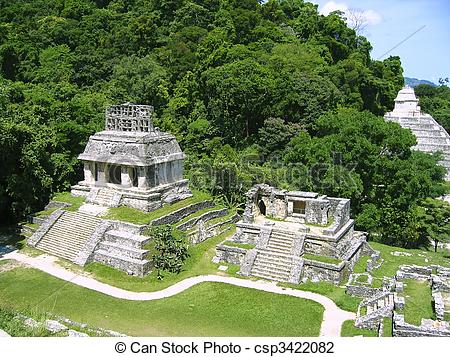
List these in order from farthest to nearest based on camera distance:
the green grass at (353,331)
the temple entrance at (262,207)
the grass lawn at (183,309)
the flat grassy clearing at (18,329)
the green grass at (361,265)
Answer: the temple entrance at (262,207) < the green grass at (361,265) < the grass lawn at (183,309) < the green grass at (353,331) < the flat grassy clearing at (18,329)

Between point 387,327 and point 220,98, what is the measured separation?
22.5 metres

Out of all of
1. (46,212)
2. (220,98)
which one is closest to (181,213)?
(46,212)

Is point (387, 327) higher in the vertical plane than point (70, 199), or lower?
lower

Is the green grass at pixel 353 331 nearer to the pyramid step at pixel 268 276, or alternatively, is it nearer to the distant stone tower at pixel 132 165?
the pyramid step at pixel 268 276

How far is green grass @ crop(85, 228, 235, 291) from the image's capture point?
17500mm

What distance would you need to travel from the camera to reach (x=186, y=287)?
57.0 ft

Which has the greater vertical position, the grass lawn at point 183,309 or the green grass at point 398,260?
the grass lawn at point 183,309

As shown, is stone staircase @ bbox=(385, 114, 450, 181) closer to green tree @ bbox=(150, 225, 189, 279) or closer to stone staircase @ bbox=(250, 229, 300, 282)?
stone staircase @ bbox=(250, 229, 300, 282)

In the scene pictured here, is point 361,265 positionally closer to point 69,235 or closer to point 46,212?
point 69,235

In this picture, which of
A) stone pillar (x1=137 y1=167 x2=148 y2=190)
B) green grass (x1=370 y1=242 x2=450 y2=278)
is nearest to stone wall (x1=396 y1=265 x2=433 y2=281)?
green grass (x1=370 y1=242 x2=450 y2=278)

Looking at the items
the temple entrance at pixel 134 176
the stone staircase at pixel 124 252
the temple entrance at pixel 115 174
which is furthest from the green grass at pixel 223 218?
the temple entrance at pixel 115 174

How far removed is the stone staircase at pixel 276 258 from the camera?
1822 centimetres

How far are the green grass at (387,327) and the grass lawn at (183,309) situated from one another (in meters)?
1.92

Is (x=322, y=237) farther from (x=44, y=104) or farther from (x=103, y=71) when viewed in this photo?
(x=103, y=71)
